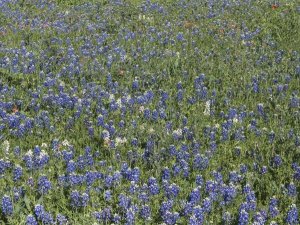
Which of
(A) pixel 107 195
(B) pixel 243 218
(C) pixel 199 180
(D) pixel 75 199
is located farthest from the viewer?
(C) pixel 199 180

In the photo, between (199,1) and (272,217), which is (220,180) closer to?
(272,217)

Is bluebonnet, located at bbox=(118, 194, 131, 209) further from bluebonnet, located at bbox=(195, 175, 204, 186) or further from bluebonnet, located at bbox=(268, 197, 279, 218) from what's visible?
bluebonnet, located at bbox=(268, 197, 279, 218)

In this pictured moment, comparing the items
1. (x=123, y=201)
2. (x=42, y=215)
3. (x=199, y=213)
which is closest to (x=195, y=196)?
(x=199, y=213)

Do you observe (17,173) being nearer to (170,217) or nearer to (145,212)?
(145,212)

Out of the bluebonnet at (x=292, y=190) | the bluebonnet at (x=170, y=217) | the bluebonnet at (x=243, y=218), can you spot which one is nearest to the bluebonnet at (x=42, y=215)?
the bluebonnet at (x=170, y=217)

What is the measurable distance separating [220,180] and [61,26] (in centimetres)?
803

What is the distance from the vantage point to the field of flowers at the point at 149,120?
22.1ft

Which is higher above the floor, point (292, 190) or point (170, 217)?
point (170, 217)

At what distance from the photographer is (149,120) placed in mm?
8984

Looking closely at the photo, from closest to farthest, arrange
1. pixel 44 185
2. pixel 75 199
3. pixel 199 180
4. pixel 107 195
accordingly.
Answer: pixel 75 199, pixel 107 195, pixel 44 185, pixel 199 180

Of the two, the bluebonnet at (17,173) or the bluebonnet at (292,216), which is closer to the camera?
the bluebonnet at (292,216)

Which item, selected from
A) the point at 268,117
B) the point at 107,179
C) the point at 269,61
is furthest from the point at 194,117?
the point at 269,61

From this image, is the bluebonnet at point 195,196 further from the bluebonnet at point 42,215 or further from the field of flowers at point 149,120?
the bluebonnet at point 42,215

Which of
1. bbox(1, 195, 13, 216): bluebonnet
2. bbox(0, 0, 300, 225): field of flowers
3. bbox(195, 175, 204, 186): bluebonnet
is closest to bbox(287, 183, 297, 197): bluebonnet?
bbox(0, 0, 300, 225): field of flowers
